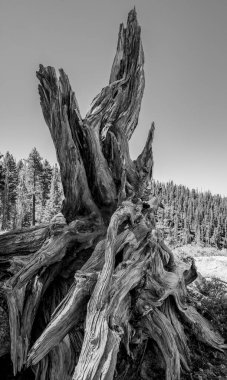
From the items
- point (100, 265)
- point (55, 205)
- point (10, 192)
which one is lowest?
point (100, 265)

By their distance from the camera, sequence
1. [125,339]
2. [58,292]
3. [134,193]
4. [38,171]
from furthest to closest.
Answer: [38,171] → [134,193] → [58,292] → [125,339]

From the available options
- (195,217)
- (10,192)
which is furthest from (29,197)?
(195,217)

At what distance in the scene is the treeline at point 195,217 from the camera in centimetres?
11244

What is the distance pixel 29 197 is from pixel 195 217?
9968 cm

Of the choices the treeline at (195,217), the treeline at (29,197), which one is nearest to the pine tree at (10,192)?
the treeline at (29,197)

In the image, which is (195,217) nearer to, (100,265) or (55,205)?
(55,205)

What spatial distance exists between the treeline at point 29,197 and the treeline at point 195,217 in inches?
1844

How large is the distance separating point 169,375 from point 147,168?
17.6 feet

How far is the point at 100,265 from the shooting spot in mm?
5883

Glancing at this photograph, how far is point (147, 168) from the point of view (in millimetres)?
8477

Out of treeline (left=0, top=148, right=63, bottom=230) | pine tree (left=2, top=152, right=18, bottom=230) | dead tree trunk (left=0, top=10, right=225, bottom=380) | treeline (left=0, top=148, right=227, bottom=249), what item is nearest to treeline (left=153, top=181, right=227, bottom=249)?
treeline (left=0, top=148, right=227, bottom=249)

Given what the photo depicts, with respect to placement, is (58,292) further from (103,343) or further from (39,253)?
(103,343)

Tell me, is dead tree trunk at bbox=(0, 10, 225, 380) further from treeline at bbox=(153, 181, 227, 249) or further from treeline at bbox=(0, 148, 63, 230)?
treeline at bbox=(153, 181, 227, 249)

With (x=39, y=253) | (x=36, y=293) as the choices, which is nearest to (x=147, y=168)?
(x=39, y=253)
